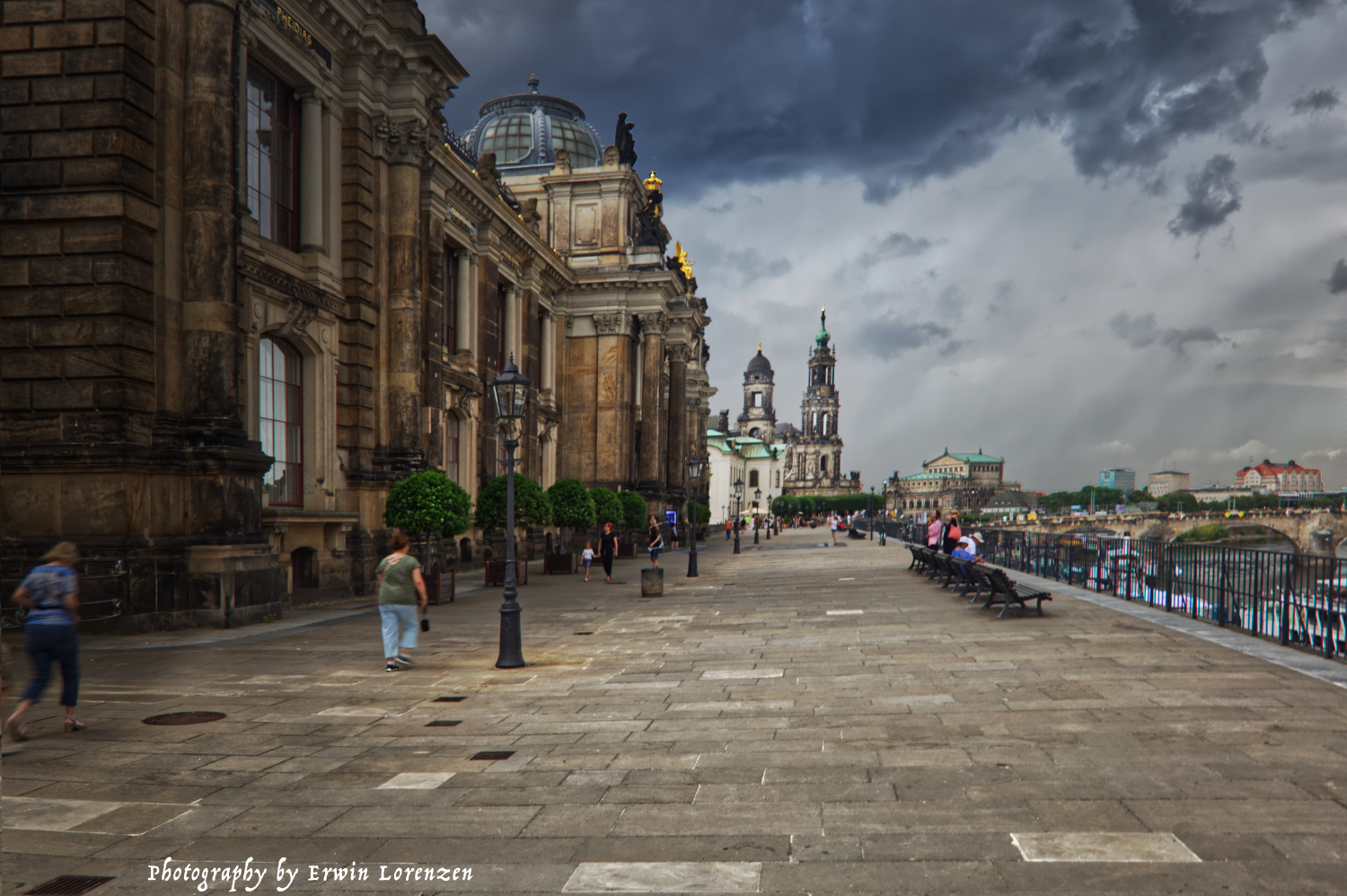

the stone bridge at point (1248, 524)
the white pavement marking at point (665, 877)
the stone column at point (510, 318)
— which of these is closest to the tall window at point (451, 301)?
the stone column at point (510, 318)

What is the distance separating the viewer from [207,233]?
17.4m

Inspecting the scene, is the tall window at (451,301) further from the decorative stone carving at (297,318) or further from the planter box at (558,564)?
the decorative stone carving at (297,318)

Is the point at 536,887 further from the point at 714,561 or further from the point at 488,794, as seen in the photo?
the point at 714,561

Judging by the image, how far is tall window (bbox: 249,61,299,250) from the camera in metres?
21.6

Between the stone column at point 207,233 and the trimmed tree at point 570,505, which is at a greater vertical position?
the stone column at point 207,233

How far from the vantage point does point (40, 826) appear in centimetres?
614

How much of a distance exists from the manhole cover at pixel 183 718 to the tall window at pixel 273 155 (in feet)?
49.0

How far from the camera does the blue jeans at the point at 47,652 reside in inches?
332

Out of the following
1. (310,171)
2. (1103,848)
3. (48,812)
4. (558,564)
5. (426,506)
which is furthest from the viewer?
(558,564)

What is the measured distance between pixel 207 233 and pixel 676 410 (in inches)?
1747

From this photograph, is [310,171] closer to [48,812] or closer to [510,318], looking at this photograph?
[510,318]

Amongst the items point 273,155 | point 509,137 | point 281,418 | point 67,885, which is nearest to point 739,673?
point 67,885

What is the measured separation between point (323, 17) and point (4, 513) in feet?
45.6

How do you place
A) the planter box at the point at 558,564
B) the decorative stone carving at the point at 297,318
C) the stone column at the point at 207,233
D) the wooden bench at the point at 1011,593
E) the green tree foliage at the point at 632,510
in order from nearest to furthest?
the wooden bench at the point at 1011,593
the stone column at the point at 207,233
the decorative stone carving at the point at 297,318
the planter box at the point at 558,564
the green tree foliage at the point at 632,510
